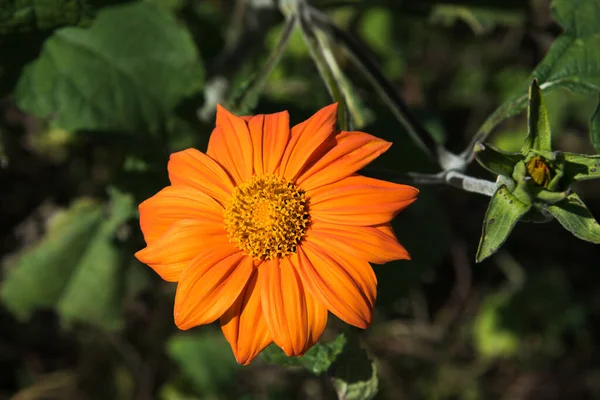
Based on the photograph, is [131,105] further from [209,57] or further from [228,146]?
[228,146]

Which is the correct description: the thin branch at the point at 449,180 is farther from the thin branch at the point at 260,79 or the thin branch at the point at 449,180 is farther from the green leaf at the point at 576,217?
the thin branch at the point at 260,79

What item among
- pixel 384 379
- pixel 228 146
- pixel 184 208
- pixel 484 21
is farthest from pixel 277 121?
pixel 384 379

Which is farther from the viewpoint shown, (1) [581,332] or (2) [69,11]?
(1) [581,332]

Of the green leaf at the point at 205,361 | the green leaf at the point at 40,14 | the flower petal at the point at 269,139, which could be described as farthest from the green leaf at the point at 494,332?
the green leaf at the point at 40,14

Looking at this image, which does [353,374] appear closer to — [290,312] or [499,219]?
[290,312]

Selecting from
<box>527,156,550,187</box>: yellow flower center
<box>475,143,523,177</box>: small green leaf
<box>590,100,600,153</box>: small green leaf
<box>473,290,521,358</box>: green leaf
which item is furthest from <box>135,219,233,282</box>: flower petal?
<box>473,290,521,358</box>: green leaf

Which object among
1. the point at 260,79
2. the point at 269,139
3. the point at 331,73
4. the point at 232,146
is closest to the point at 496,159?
the point at 269,139
